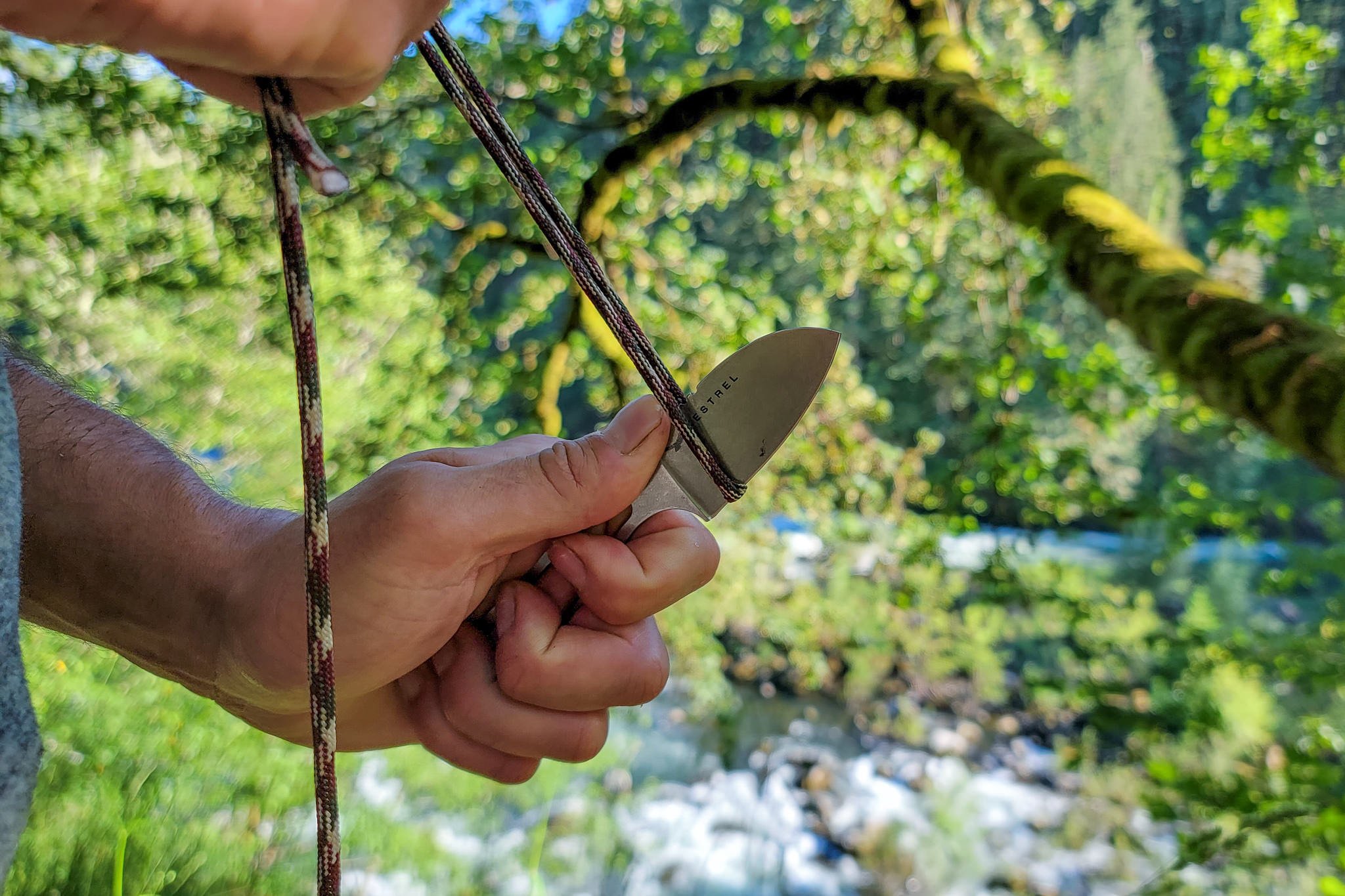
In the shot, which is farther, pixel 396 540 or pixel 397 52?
pixel 396 540

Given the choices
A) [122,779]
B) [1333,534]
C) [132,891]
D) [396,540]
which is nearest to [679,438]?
[396,540]

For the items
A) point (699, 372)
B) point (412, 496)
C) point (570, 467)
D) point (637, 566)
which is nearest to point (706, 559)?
point (637, 566)

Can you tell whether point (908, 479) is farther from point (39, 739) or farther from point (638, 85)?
point (39, 739)

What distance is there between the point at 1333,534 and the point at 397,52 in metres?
4.50

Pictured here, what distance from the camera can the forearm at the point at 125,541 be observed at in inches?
36.7

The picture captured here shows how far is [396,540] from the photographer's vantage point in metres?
0.84

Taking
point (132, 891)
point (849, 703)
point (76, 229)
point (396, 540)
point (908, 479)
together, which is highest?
point (76, 229)

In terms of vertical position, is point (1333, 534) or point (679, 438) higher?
point (679, 438)

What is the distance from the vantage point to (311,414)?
57 cm

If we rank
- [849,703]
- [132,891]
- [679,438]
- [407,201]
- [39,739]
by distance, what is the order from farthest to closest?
[849,703] < [407,201] < [132,891] < [679,438] < [39,739]

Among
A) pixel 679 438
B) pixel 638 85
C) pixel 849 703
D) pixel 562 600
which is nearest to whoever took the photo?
pixel 679 438

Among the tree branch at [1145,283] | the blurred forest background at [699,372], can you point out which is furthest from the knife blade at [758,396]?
the blurred forest background at [699,372]

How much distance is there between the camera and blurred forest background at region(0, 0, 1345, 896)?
9.44ft

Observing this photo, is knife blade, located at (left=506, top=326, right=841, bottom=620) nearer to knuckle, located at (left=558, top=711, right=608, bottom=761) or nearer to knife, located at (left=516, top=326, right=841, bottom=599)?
knife, located at (left=516, top=326, right=841, bottom=599)
